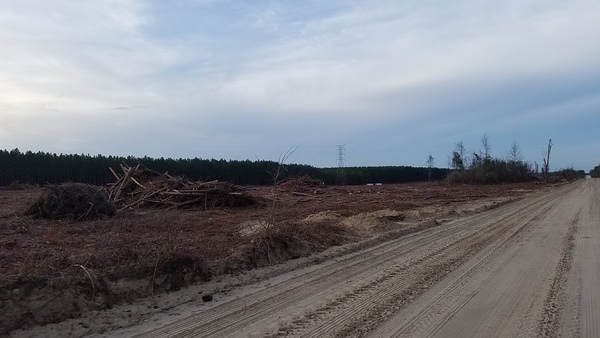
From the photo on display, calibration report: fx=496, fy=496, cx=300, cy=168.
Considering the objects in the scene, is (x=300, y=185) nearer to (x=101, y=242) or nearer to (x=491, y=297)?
(x=101, y=242)

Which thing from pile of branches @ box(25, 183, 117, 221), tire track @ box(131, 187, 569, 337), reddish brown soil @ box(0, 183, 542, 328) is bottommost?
tire track @ box(131, 187, 569, 337)

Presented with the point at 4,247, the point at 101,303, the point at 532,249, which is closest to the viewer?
the point at 101,303

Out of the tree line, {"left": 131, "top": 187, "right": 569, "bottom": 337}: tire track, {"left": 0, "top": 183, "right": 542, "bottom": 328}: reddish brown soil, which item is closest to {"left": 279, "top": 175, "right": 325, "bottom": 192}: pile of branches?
the tree line

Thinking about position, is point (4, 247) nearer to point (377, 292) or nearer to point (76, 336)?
point (76, 336)

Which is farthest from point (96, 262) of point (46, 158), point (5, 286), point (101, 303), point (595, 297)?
point (46, 158)

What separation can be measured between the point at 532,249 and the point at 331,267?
5974mm

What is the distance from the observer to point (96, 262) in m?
8.43

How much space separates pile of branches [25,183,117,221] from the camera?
57.5 ft

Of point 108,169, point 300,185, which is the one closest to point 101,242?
point 300,185

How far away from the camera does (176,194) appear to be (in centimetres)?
2411

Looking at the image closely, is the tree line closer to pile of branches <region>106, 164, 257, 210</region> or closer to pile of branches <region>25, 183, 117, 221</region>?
pile of branches <region>106, 164, 257, 210</region>

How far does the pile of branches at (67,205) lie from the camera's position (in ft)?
57.5

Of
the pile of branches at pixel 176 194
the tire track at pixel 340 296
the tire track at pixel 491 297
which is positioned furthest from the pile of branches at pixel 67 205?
the tire track at pixel 491 297

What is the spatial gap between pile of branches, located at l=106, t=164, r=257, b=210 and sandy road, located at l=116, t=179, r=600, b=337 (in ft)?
40.6
